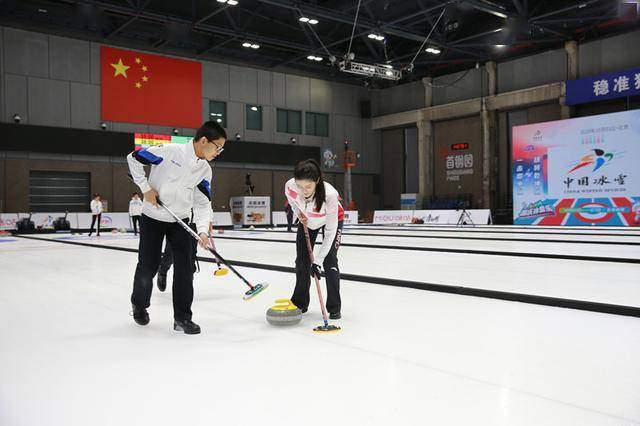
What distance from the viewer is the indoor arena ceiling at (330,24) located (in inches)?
782

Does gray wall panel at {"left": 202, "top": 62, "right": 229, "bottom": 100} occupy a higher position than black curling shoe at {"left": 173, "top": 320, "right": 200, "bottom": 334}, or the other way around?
gray wall panel at {"left": 202, "top": 62, "right": 229, "bottom": 100}

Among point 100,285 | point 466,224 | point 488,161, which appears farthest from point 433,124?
point 100,285

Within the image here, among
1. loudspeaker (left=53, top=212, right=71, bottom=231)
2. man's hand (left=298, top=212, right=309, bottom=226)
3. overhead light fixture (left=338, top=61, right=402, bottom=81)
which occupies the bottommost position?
loudspeaker (left=53, top=212, right=71, bottom=231)

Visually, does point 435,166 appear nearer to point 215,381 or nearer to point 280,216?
point 280,216

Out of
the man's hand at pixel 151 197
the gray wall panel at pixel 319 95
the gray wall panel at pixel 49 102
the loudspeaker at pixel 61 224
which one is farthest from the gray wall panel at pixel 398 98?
the man's hand at pixel 151 197

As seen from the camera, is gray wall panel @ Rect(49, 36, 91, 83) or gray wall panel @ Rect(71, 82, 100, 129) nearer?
gray wall panel @ Rect(49, 36, 91, 83)

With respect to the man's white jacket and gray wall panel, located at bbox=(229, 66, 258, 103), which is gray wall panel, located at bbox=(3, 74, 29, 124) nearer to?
gray wall panel, located at bbox=(229, 66, 258, 103)

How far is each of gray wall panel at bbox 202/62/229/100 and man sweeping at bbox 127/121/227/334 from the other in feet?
74.7

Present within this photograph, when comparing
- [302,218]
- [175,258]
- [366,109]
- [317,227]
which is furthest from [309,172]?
[366,109]

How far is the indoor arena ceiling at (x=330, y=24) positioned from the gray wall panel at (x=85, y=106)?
2.15 metres

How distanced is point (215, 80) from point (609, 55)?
1707 centimetres

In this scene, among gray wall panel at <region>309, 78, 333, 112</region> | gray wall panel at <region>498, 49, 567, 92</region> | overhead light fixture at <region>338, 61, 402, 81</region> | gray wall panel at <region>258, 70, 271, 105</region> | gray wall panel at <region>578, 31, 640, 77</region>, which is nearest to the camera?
overhead light fixture at <region>338, 61, 402, 81</region>

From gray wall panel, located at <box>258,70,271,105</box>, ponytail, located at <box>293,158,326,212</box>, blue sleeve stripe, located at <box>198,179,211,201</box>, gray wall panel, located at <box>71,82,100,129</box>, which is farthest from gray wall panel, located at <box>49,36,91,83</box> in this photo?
ponytail, located at <box>293,158,326,212</box>

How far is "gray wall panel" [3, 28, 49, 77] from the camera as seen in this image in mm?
20547
